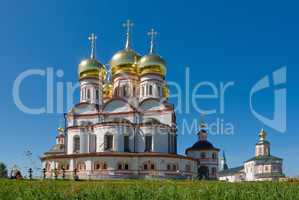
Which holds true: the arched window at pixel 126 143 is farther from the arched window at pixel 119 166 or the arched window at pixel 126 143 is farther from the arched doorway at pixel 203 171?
the arched doorway at pixel 203 171

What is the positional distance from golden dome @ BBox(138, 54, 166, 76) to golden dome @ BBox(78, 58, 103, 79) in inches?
218

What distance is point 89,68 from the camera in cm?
4988

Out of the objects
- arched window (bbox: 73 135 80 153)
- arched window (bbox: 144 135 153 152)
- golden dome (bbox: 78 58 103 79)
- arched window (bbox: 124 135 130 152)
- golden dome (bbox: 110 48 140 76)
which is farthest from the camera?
golden dome (bbox: 78 58 103 79)

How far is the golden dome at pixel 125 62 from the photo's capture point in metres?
49.3

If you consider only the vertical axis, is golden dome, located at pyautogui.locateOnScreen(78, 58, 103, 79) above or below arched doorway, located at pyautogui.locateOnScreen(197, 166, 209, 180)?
above

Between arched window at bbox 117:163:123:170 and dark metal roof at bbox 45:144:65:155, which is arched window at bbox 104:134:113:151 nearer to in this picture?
arched window at bbox 117:163:123:170

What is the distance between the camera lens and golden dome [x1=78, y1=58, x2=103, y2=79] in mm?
49750

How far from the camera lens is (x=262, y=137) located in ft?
259

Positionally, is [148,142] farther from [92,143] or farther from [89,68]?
[89,68]

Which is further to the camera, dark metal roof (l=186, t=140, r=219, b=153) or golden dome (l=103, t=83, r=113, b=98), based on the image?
golden dome (l=103, t=83, r=113, b=98)

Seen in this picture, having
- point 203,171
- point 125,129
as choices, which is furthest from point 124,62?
point 203,171

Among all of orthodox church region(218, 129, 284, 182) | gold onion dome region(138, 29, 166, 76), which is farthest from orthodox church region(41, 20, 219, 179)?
orthodox church region(218, 129, 284, 182)

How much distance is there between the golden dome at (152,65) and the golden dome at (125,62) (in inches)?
41.6

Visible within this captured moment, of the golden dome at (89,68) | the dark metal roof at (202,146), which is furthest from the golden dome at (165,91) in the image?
the golden dome at (89,68)
